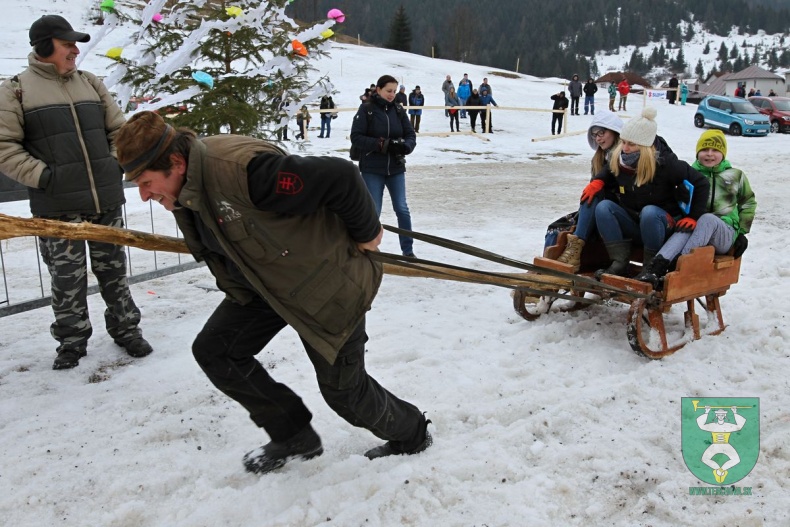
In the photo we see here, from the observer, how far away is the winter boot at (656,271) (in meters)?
4.23

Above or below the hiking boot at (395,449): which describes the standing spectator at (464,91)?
above

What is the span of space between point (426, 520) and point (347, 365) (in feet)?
2.40

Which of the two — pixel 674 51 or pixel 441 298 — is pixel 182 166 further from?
pixel 674 51

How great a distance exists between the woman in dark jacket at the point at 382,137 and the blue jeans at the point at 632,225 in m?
2.36

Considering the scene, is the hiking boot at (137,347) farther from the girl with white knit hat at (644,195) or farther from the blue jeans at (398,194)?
the girl with white knit hat at (644,195)

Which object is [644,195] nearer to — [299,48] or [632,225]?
[632,225]

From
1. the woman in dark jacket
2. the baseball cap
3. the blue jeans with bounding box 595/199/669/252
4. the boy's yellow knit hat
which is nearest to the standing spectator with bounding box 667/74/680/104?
the woman in dark jacket

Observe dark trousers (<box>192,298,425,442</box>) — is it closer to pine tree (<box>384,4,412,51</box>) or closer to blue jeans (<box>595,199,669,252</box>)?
blue jeans (<box>595,199,669,252</box>)

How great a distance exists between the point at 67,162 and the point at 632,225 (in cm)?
375

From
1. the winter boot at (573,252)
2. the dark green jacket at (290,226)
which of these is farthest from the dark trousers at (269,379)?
the winter boot at (573,252)

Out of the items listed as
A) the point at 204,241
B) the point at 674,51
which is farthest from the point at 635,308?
the point at 674,51

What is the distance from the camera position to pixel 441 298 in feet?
18.5

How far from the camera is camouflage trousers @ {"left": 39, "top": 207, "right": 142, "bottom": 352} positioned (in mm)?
4074

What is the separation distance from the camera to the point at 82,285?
13.8 feet
